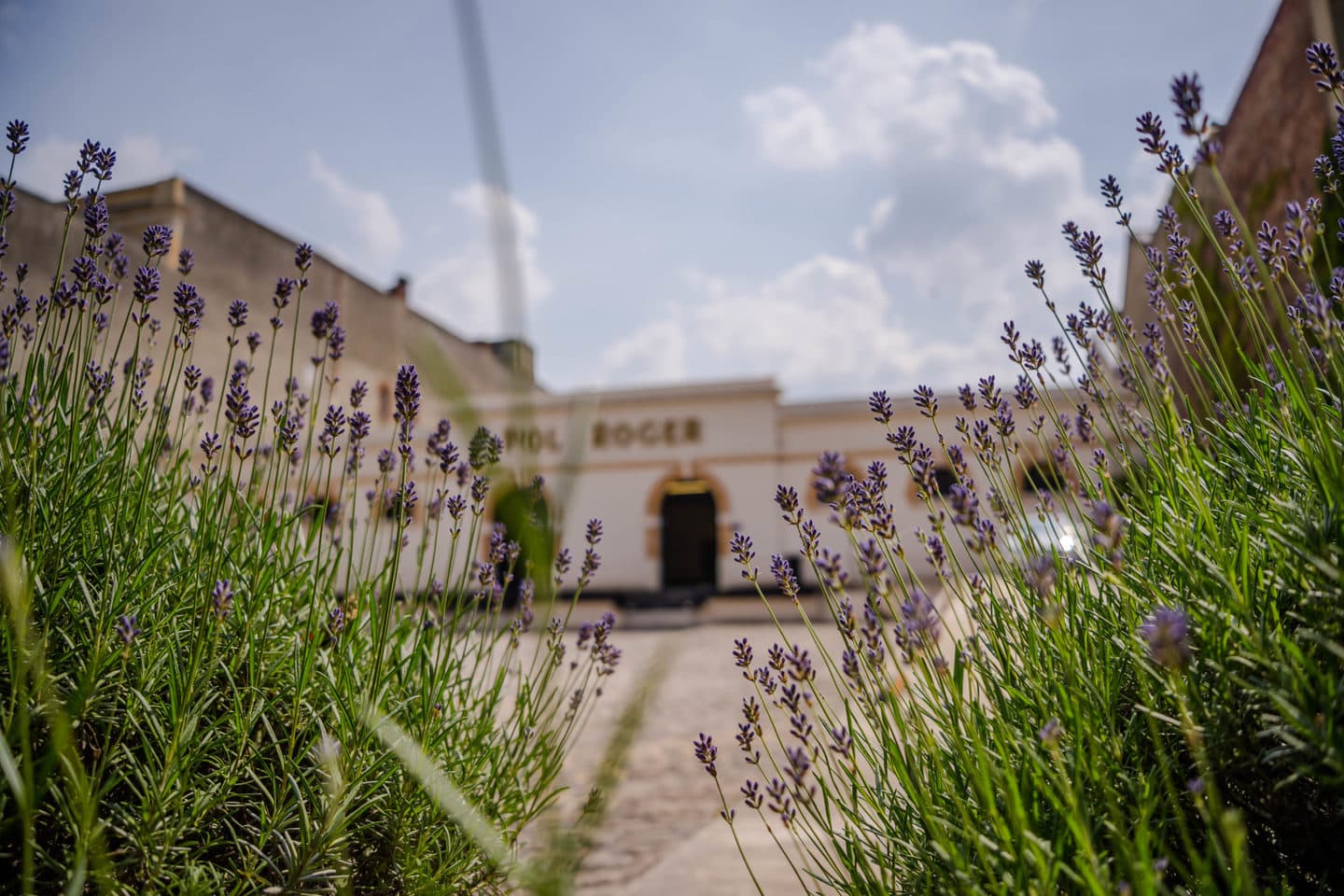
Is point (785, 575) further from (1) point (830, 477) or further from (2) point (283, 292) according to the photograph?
(2) point (283, 292)

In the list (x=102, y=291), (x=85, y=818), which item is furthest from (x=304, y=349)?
(x=85, y=818)

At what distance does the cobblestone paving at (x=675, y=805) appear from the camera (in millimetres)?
2986

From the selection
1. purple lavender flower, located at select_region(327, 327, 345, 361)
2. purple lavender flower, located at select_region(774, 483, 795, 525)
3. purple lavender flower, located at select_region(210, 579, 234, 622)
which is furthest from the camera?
purple lavender flower, located at select_region(327, 327, 345, 361)

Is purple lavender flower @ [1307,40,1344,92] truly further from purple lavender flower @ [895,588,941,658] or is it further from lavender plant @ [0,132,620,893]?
lavender plant @ [0,132,620,893]

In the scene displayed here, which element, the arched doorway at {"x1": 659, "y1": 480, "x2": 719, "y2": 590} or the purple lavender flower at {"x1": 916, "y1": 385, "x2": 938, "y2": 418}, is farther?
the arched doorway at {"x1": 659, "y1": 480, "x2": 719, "y2": 590}

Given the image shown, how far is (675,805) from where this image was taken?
4543 millimetres

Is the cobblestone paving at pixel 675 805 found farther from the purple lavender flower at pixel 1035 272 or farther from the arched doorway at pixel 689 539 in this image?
the arched doorway at pixel 689 539

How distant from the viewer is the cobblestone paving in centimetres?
299

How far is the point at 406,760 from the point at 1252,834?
148 centimetres

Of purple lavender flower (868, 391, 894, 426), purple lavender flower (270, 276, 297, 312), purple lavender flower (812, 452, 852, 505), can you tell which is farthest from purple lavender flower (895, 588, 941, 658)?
purple lavender flower (270, 276, 297, 312)

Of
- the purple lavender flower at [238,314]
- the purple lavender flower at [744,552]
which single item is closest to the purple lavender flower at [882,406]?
the purple lavender flower at [744,552]

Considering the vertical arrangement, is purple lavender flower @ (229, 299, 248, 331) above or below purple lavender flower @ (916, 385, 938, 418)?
above

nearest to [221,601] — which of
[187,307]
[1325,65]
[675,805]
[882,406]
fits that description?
[187,307]

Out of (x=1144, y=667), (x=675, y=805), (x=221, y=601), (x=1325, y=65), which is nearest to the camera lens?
(x=1144, y=667)
